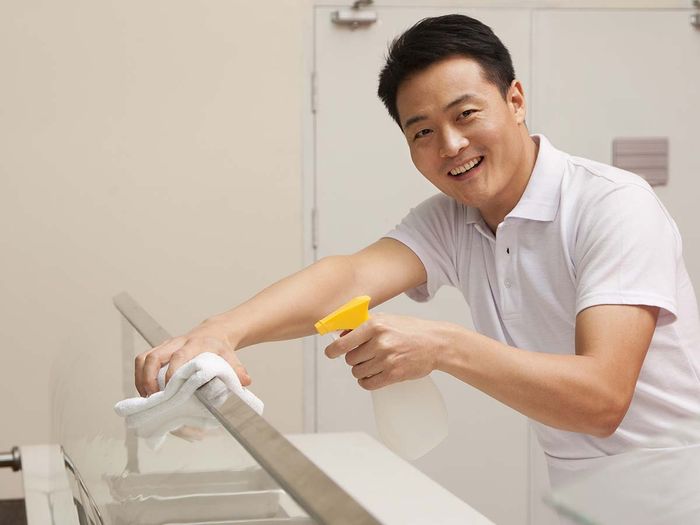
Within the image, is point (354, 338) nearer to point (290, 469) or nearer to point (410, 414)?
point (410, 414)

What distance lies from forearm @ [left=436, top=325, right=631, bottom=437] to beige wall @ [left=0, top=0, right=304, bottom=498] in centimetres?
246

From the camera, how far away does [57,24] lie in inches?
148

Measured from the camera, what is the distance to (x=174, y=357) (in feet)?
4.62

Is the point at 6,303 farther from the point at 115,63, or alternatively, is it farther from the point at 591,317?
the point at 591,317

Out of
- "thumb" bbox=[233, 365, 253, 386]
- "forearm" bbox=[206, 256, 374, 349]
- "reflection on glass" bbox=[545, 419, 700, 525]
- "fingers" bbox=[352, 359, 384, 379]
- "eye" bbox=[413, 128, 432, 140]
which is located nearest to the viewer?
"reflection on glass" bbox=[545, 419, 700, 525]

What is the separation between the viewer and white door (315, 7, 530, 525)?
12.8ft

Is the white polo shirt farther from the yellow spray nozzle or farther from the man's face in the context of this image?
the yellow spray nozzle

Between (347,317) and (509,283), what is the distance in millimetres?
515

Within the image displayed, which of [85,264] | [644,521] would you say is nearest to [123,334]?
[644,521]

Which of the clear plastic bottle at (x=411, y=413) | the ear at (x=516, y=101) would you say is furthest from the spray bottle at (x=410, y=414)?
the ear at (x=516, y=101)

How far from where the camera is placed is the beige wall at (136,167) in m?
3.78

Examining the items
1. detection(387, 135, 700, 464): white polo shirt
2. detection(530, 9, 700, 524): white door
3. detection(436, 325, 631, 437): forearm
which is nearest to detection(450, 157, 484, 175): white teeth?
detection(387, 135, 700, 464): white polo shirt

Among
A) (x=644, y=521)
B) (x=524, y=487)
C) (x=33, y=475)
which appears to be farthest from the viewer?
(x=524, y=487)

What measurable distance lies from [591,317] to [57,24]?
2805mm
